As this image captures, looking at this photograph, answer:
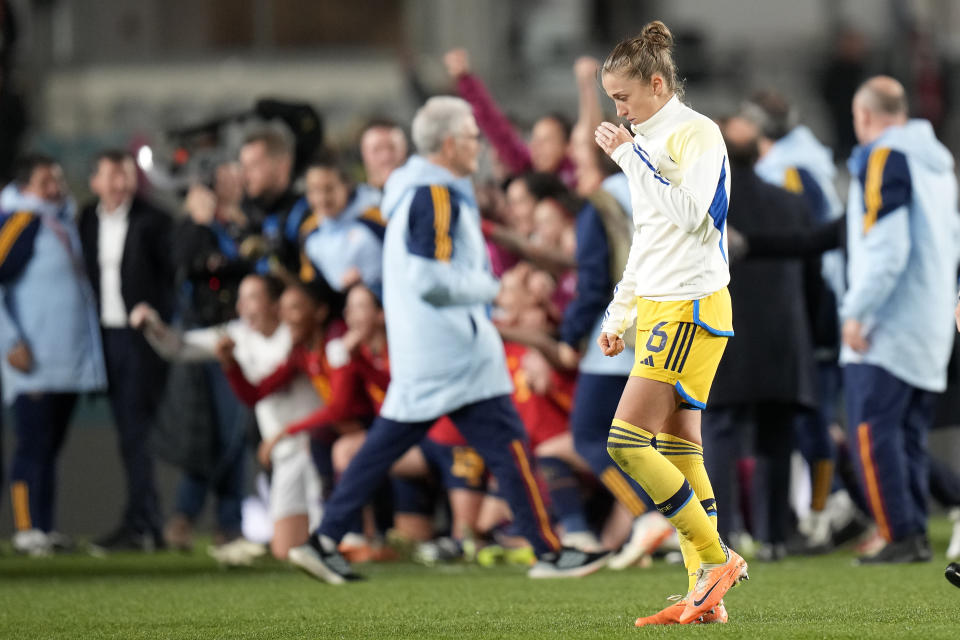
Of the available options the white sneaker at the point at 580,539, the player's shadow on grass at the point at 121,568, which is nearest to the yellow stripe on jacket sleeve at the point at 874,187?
the white sneaker at the point at 580,539

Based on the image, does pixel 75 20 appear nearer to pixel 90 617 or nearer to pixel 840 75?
pixel 840 75

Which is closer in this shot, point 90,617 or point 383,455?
point 90,617

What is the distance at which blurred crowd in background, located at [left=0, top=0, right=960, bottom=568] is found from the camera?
7.75 meters

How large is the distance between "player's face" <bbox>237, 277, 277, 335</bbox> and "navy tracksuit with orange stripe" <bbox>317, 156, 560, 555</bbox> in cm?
151

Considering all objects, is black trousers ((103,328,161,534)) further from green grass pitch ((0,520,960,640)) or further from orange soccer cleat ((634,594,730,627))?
orange soccer cleat ((634,594,730,627))

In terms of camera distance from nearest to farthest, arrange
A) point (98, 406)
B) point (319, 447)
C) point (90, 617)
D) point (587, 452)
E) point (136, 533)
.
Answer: point (90, 617) < point (587, 452) < point (319, 447) < point (136, 533) < point (98, 406)

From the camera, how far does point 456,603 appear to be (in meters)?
5.93

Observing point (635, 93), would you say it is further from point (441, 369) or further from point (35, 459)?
point (35, 459)

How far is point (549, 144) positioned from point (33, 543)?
353 cm

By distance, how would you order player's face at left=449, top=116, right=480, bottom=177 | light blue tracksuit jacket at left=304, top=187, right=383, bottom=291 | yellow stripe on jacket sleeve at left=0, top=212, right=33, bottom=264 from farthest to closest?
1. yellow stripe on jacket sleeve at left=0, top=212, right=33, bottom=264
2. light blue tracksuit jacket at left=304, top=187, right=383, bottom=291
3. player's face at left=449, top=116, right=480, bottom=177

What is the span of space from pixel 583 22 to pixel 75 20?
280 inches

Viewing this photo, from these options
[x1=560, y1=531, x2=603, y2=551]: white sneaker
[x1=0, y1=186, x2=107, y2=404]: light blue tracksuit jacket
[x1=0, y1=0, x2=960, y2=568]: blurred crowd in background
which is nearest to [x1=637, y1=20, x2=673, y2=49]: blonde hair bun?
[x1=0, y1=0, x2=960, y2=568]: blurred crowd in background

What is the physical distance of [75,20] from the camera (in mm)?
23828

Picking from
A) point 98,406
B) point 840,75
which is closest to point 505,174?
point 98,406
